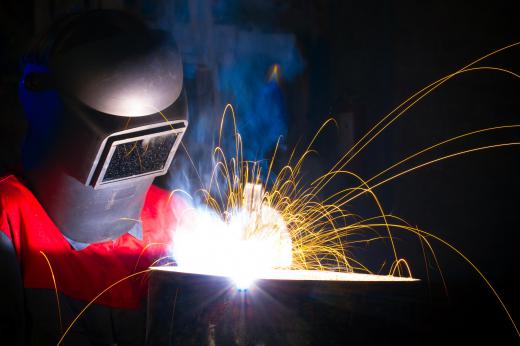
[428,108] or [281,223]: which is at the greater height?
[428,108]

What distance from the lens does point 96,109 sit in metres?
1.86

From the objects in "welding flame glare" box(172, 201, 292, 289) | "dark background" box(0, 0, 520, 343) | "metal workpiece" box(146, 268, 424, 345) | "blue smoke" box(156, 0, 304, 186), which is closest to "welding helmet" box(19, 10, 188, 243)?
"welding flame glare" box(172, 201, 292, 289)

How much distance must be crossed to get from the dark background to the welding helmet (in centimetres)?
135

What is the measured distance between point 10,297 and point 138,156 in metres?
0.61

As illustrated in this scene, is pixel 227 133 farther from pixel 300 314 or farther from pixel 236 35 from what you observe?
pixel 300 314

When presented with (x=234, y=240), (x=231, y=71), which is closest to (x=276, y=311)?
(x=234, y=240)

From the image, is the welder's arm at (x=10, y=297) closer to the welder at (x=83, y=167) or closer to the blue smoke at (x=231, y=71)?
the welder at (x=83, y=167)

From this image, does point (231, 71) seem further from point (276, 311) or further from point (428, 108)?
point (276, 311)

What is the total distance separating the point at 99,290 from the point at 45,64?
32.3 inches

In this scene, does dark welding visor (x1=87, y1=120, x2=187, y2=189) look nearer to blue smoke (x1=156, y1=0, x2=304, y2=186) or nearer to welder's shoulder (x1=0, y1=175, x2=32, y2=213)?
welder's shoulder (x1=0, y1=175, x2=32, y2=213)

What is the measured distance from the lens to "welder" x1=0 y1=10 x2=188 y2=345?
73.0 inches

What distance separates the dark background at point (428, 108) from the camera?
3336 mm

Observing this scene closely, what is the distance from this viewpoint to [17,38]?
7.70 feet

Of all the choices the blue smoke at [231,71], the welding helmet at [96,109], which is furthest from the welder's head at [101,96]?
the blue smoke at [231,71]
